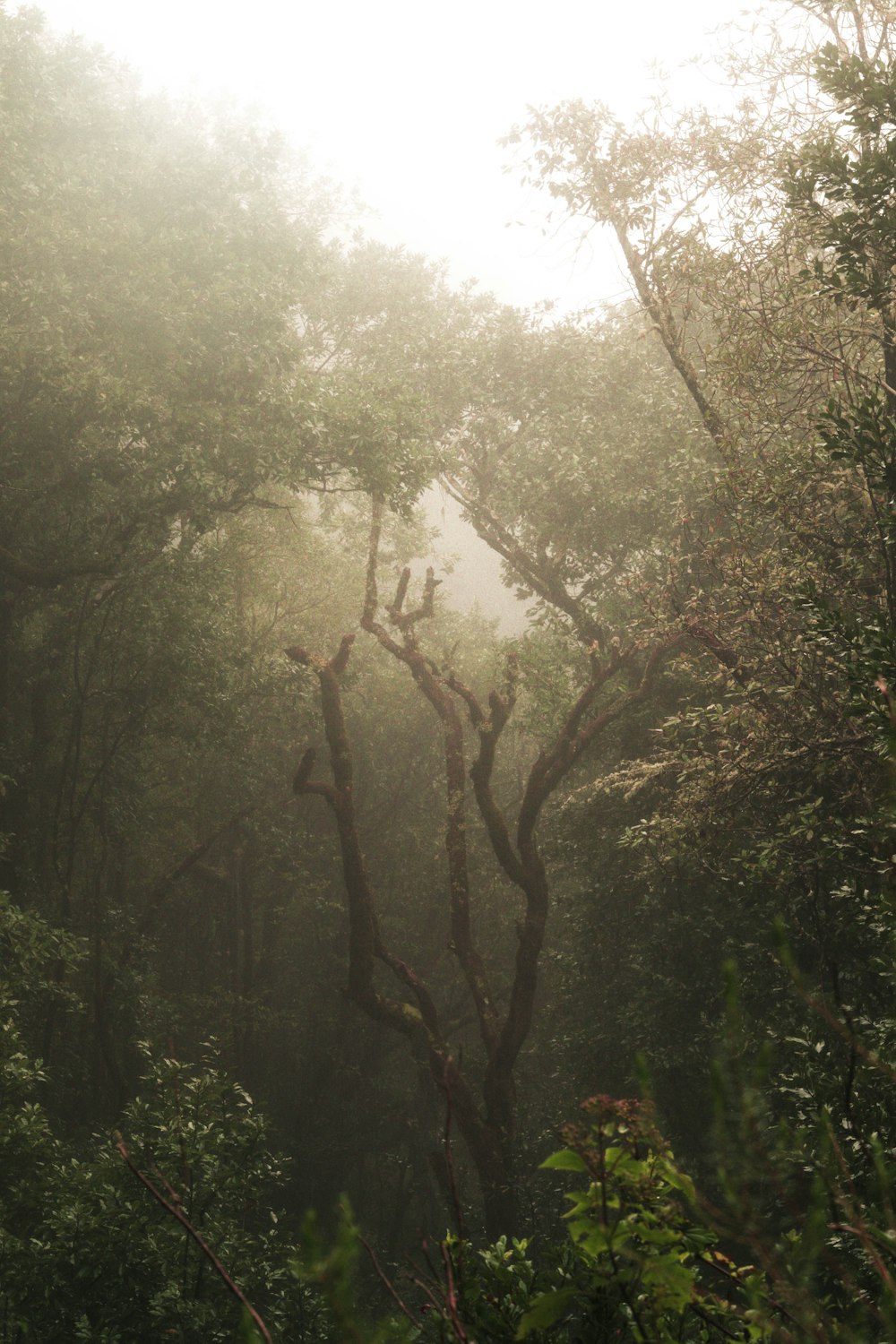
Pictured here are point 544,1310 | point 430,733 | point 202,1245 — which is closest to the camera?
point 202,1245

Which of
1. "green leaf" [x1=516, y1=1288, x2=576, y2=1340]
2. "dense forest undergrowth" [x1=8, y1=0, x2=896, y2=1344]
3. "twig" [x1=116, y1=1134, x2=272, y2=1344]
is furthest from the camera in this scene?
"dense forest undergrowth" [x1=8, y1=0, x2=896, y2=1344]

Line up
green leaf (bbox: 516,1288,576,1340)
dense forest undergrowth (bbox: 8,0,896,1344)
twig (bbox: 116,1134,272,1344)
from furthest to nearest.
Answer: dense forest undergrowth (bbox: 8,0,896,1344) < green leaf (bbox: 516,1288,576,1340) < twig (bbox: 116,1134,272,1344)

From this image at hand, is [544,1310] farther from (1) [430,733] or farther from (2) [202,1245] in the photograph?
(1) [430,733]

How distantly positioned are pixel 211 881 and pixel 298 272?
32.0 feet

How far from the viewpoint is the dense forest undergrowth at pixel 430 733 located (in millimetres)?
4855

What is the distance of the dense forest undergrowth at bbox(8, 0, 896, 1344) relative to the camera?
4855 millimetres

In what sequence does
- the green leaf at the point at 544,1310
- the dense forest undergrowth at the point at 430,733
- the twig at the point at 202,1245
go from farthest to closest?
the dense forest undergrowth at the point at 430,733, the green leaf at the point at 544,1310, the twig at the point at 202,1245

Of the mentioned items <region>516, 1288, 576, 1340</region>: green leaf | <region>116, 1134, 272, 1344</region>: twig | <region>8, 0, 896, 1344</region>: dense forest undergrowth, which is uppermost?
<region>8, 0, 896, 1344</region>: dense forest undergrowth

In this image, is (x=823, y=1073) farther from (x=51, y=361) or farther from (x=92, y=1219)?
(x=51, y=361)

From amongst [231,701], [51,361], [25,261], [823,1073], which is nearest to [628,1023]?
[823,1073]

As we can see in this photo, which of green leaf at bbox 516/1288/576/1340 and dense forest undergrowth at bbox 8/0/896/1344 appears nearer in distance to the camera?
green leaf at bbox 516/1288/576/1340

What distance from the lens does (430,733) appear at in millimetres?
17688

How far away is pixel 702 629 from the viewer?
7.61 meters

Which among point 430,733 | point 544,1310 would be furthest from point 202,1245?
point 430,733
